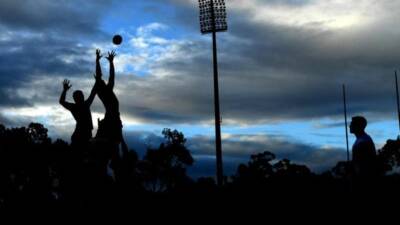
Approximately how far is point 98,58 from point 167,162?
58.7 metres

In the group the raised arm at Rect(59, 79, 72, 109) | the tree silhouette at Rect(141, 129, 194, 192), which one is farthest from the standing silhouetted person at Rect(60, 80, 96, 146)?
the tree silhouette at Rect(141, 129, 194, 192)

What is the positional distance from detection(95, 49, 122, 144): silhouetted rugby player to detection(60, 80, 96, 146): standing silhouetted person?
21 centimetres

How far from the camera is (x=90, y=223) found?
38.9 ft

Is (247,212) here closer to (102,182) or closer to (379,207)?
(379,207)

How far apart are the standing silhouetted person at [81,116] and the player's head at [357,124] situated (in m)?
5.54

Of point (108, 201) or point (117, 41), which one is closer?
point (108, 201)

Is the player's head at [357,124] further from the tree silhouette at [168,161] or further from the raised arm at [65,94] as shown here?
the tree silhouette at [168,161]

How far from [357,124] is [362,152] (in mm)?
482

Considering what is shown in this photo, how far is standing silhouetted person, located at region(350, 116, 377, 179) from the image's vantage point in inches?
426

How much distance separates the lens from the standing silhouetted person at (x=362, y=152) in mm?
10812

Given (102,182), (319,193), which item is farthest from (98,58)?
(319,193)

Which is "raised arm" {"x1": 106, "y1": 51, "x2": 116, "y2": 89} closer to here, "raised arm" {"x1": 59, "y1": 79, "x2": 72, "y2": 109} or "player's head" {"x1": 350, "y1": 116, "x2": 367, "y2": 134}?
"raised arm" {"x1": 59, "y1": 79, "x2": 72, "y2": 109}

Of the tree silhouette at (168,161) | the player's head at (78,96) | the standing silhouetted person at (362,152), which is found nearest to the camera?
the standing silhouetted person at (362,152)

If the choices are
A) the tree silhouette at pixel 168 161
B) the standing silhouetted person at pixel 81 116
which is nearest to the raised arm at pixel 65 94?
the standing silhouetted person at pixel 81 116
